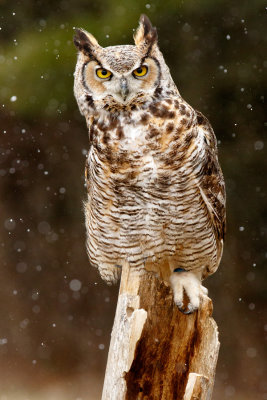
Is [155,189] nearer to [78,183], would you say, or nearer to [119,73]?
[119,73]

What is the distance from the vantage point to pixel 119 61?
2373 millimetres

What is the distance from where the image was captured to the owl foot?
8.19 feet

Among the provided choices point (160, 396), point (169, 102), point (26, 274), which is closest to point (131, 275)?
point (160, 396)

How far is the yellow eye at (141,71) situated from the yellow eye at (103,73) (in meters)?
0.10

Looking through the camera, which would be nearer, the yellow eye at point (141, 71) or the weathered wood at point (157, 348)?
the weathered wood at point (157, 348)

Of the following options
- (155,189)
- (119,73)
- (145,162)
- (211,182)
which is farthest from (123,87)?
(211,182)

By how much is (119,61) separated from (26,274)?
394 centimetres

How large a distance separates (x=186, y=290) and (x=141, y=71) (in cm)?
92

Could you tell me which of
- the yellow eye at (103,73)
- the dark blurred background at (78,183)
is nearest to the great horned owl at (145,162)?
the yellow eye at (103,73)

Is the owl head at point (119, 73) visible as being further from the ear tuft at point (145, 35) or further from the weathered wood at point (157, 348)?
the weathered wood at point (157, 348)

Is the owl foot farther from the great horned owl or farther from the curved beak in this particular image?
the curved beak

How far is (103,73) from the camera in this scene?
7.93 ft

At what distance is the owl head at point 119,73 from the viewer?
2355 mm

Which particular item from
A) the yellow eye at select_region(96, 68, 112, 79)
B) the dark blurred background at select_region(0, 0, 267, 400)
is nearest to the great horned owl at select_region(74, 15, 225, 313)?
the yellow eye at select_region(96, 68, 112, 79)
